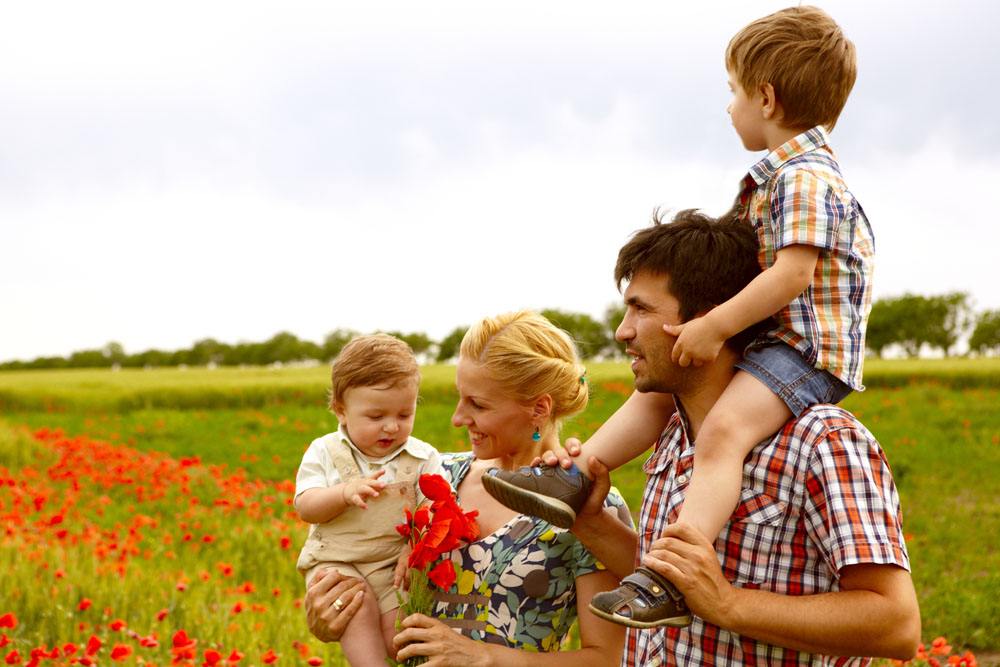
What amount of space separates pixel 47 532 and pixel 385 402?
639cm

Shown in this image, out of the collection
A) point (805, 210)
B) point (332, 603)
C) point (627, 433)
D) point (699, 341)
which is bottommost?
point (332, 603)

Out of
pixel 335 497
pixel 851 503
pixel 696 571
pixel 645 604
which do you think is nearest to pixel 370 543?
pixel 335 497

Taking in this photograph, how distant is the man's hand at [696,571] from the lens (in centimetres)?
254

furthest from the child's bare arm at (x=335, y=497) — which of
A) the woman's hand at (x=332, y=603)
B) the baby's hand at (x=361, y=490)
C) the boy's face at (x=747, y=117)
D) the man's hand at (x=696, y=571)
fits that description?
the boy's face at (x=747, y=117)

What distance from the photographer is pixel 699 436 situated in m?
2.86

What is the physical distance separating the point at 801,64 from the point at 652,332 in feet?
3.69

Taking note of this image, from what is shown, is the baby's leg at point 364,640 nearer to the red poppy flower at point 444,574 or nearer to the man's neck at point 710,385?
the red poppy flower at point 444,574

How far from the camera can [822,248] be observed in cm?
302

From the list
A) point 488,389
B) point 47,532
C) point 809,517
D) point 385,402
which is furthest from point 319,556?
point 47,532

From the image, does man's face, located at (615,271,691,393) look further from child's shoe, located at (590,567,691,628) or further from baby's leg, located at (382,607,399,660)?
baby's leg, located at (382,607,399,660)

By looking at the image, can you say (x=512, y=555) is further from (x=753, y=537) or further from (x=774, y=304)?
(x=774, y=304)

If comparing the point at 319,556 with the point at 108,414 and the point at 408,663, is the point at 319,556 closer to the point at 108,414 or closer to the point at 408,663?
the point at 408,663

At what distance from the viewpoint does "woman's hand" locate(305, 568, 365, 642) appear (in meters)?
3.42

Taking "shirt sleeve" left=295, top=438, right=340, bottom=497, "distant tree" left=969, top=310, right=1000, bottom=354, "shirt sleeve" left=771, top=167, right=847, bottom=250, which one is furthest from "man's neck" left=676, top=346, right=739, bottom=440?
"distant tree" left=969, top=310, right=1000, bottom=354
